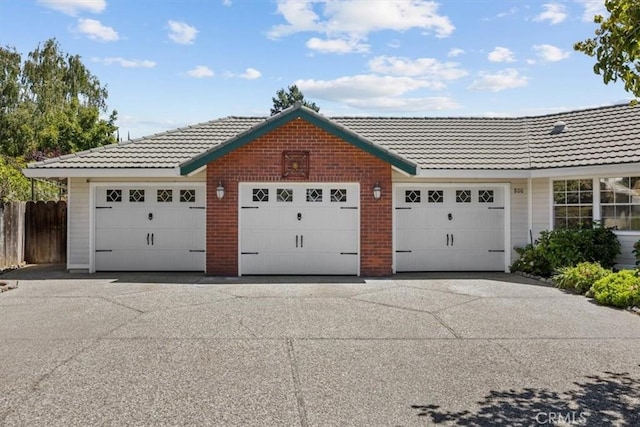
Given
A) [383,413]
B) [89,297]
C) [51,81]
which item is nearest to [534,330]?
[383,413]

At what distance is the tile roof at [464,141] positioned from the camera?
12727 millimetres

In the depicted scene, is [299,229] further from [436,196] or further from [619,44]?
[619,44]

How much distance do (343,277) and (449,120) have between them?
7470mm

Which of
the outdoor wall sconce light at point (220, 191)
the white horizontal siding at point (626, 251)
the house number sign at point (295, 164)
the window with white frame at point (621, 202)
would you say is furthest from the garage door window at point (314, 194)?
the white horizontal siding at point (626, 251)

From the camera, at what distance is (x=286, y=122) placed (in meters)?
12.1

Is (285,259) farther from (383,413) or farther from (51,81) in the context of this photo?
(51,81)

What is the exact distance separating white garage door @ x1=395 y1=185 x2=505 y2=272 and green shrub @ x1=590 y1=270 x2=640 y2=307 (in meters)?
3.82

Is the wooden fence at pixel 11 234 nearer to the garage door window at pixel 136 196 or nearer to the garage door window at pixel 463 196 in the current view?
the garage door window at pixel 136 196

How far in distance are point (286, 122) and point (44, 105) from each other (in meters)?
28.3

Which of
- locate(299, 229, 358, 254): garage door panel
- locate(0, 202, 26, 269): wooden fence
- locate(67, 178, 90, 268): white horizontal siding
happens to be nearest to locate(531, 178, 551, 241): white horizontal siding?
locate(299, 229, 358, 254): garage door panel

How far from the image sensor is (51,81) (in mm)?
33812

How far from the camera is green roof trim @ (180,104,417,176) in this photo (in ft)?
38.6

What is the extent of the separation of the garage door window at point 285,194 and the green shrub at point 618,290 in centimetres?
680

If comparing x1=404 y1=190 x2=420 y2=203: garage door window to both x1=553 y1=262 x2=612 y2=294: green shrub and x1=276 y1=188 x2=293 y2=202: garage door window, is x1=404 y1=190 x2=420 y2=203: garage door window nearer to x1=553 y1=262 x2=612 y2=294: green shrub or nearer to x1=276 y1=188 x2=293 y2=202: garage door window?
x1=276 y1=188 x2=293 y2=202: garage door window
